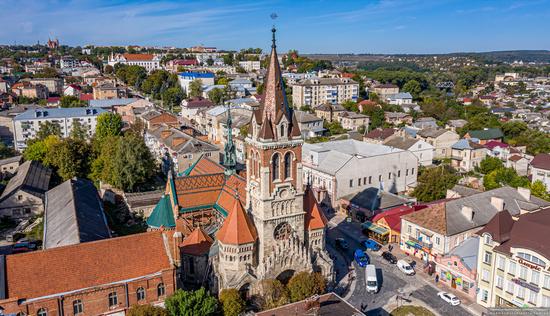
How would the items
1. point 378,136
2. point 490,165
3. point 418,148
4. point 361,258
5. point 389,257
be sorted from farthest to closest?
point 378,136 < point 418,148 < point 490,165 < point 389,257 < point 361,258

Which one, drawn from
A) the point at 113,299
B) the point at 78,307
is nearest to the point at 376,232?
the point at 113,299

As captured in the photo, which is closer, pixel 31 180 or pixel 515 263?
pixel 515 263

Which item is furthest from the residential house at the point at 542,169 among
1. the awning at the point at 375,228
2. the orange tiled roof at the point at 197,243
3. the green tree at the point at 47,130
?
the green tree at the point at 47,130

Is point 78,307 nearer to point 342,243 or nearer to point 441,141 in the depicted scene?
point 342,243

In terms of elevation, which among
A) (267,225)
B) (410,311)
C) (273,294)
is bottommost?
(410,311)

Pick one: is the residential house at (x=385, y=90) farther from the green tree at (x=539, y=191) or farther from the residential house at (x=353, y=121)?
the green tree at (x=539, y=191)

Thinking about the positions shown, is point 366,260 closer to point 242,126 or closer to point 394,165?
point 394,165

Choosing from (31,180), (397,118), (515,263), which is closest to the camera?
(515,263)
